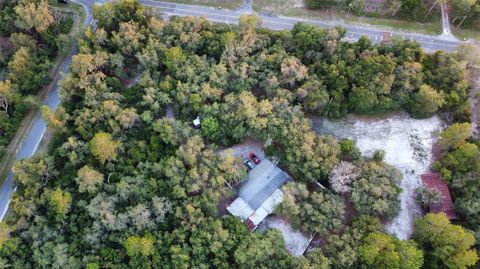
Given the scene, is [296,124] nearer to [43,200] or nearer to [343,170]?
[343,170]

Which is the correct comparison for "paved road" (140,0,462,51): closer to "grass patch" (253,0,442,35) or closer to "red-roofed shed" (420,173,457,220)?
"grass patch" (253,0,442,35)

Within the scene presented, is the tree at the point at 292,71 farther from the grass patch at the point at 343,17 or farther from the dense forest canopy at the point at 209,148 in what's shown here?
the grass patch at the point at 343,17

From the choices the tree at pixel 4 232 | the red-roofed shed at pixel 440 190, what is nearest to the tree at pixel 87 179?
the tree at pixel 4 232

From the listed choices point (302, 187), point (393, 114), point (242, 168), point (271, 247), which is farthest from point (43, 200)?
point (393, 114)

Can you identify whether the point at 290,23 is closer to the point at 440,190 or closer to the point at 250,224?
the point at 440,190

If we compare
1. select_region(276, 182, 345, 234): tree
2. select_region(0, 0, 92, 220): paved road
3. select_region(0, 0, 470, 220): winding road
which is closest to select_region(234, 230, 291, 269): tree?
select_region(276, 182, 345, 234): tree

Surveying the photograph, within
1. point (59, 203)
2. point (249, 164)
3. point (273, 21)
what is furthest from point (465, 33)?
point (59, 203)
